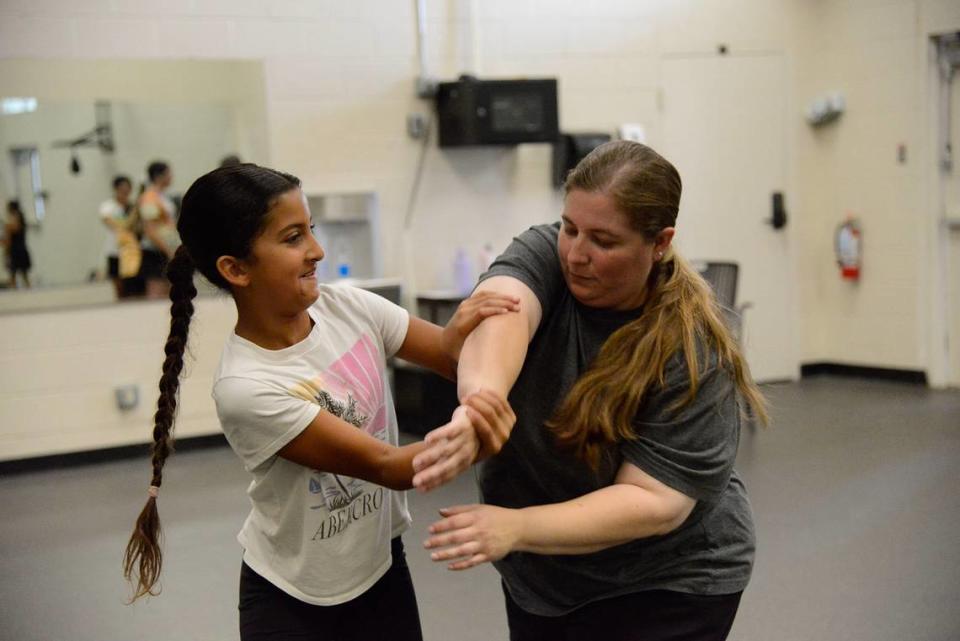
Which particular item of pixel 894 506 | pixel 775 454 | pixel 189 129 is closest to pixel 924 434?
pixel 775 454

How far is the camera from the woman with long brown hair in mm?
1456

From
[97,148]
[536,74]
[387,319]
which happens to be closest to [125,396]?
[97,148]

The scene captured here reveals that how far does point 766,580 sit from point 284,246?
2.49 m

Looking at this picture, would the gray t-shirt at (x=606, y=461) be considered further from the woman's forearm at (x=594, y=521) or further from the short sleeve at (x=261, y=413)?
the short sleeve at (x=261, y=413)

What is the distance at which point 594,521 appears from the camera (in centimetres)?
139

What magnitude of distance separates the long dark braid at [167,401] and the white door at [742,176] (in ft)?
18.1

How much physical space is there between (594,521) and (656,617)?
0.26 metres

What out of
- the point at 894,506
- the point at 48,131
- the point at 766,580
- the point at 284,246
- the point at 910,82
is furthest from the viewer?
the point at 910,82

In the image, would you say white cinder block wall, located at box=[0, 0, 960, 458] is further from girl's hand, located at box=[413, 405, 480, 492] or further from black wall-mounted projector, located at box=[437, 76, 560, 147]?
girl's hand, located at box=[413, 405, 480, 492]

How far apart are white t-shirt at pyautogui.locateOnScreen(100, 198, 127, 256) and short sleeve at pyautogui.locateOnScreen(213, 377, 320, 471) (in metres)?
4.49

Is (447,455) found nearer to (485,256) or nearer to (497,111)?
(497,111)

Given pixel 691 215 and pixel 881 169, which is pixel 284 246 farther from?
pixel 881 169

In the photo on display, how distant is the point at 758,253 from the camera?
7266mm

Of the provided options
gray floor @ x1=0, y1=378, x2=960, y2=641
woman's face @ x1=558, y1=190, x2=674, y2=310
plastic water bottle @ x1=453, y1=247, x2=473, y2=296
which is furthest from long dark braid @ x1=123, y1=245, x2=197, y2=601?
plastic water bottle @ x1=453, y1=247, x2=473, y2=296
